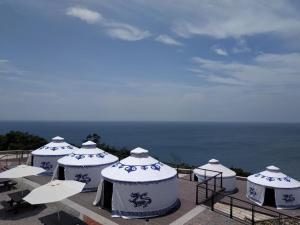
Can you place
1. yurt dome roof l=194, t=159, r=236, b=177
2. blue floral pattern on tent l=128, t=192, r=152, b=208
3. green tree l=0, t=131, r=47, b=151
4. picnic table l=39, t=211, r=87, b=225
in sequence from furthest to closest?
green tree l=0, t=131, r=47, b=151, yurt dome roof l=194, t=159, r=236, b=177, blue floral pattern on tent l=128, t=192, r=152, b=208, picnic table l=39, t=211, r=87, b=225

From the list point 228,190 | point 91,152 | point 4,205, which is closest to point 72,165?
point 91,152

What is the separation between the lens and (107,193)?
45.7ft

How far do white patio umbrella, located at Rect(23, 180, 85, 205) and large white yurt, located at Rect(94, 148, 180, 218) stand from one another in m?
2.27

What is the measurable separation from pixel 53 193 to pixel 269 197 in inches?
537

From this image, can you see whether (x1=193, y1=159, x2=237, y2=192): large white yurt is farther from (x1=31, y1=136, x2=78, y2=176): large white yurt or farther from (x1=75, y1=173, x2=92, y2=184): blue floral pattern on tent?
(x1=31, y1=136, x2=78, y2=176): large white yurt

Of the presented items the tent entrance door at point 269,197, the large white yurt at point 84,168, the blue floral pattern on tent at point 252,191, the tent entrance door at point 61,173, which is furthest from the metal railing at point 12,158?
the tent entrance door at point 269,197

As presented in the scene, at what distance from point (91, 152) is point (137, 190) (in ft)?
20.1

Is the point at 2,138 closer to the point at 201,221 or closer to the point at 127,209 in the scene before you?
the point at 127,209

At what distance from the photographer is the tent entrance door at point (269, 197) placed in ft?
58.4

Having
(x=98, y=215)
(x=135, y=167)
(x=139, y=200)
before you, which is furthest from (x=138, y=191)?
(x=98, y=215)

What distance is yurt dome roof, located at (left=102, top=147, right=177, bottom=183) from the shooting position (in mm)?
13297

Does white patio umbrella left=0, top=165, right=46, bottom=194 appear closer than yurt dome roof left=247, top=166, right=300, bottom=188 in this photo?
Yes

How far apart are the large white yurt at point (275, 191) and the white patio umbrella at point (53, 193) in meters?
11.9

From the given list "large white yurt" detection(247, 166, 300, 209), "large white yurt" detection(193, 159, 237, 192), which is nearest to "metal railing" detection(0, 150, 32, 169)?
"large white yurt" detection(193, 159, 237, 192)
